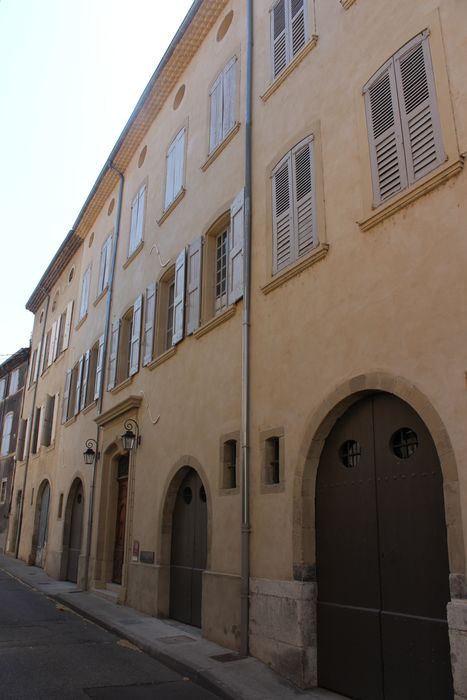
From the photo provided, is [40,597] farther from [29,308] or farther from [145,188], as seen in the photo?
[29,308]

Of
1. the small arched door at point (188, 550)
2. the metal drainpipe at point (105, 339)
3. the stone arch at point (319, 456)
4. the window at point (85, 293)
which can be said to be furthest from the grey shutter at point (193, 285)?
the window at point (85, 293)

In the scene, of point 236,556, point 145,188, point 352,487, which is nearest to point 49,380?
point 145,188

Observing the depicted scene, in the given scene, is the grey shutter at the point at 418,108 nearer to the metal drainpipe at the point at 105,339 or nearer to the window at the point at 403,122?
the window at the point at 403,122

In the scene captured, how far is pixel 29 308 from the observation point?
1108 inches

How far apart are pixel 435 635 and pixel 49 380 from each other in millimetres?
19719

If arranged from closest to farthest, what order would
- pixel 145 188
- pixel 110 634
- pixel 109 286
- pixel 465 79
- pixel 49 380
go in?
pixel 465 79, pixel 110 634, pixel 145 188, pixel 109 286, pixel 49 380

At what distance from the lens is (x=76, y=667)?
6.86 m

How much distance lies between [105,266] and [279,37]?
9138 mm

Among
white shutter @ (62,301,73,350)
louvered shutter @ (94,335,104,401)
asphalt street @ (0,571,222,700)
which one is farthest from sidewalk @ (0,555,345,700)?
white shutter @ (62,301,73,350)

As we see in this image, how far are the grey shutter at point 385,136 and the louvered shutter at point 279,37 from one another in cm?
261

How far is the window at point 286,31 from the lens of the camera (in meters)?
8.55

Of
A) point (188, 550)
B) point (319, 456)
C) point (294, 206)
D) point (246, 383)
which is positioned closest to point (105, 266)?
point (188, 550)

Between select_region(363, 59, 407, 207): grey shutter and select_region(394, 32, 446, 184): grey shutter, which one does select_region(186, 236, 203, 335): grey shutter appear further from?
select_region(394, 32, 446, 184): grey shutter

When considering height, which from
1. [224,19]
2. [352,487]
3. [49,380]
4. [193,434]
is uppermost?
[224,19]
